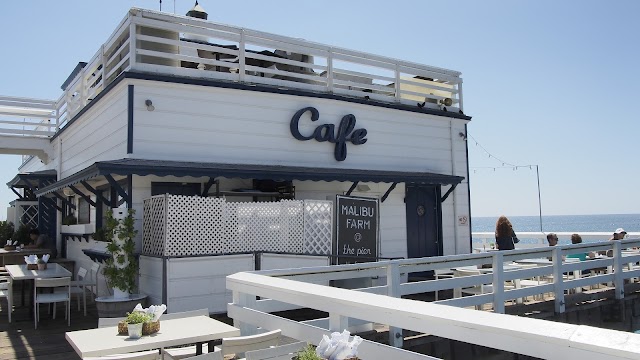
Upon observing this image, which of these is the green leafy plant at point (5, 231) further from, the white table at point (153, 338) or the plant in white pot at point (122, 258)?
the white table at point (153, 338)

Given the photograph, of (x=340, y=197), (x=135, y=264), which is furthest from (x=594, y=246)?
(x=135, y=264)

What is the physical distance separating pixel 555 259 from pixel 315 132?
521 cm

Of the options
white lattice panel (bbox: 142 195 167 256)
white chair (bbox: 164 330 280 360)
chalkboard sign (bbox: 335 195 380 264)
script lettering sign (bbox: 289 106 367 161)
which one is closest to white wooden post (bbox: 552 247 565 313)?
chalkboard sign (bbox: 335 195 380 264)

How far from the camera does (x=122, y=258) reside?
28.8 feet

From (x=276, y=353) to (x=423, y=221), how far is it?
387 inches

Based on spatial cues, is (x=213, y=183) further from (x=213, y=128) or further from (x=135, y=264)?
(x=135, y=264)

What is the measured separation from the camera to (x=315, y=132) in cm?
1135

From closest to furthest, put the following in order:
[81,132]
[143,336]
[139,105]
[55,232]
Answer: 1. [143,336]
2. [139,105]
3. [81,132]
4. [55,232]

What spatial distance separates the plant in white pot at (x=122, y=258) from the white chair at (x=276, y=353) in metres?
5.51

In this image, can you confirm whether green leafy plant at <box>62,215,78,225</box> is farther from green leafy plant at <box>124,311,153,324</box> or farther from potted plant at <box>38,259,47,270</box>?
green leafy plant at <box>124,311,153,324</box>

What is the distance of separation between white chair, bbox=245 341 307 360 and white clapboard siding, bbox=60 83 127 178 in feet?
21.6

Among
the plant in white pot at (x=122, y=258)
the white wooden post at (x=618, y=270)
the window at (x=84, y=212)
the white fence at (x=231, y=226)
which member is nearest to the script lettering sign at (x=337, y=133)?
the white fence at (x=231, y=226)

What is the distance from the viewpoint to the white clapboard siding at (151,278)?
334 inches

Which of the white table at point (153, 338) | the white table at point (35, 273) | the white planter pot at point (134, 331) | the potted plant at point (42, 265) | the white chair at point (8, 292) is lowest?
the white chair at point (8, 292)
